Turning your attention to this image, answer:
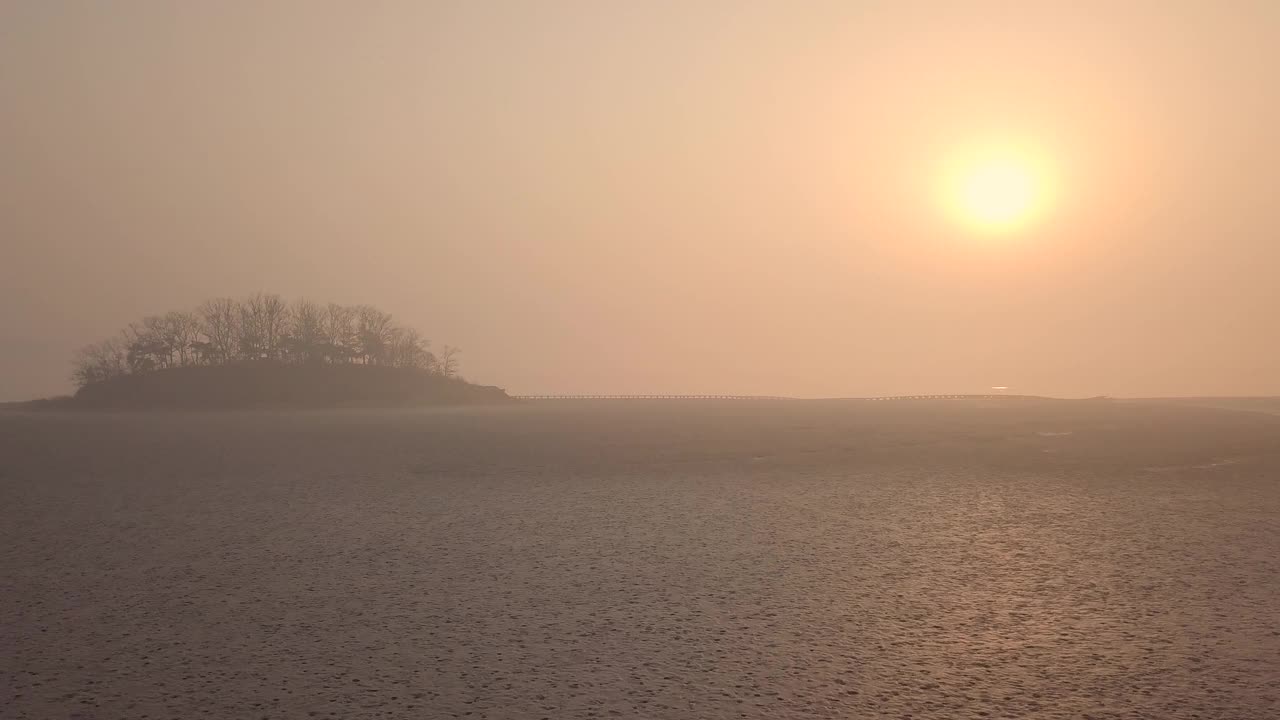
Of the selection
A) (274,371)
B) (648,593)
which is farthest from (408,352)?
(648,593)

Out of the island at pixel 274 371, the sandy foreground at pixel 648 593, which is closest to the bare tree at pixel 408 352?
the island at pixel 274 371

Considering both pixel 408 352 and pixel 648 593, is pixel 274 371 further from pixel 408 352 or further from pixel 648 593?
pixel 648 593

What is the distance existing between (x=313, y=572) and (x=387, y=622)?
293 cm

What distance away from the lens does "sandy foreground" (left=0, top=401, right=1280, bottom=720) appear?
7180 millimetres

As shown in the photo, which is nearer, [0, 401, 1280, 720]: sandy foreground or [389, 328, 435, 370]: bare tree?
[0, 401, 1280, 720]: sandy foreground

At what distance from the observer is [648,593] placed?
34.2 ft

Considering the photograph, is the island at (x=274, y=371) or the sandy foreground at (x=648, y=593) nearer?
the sandy foreground at (x=648, y=593)

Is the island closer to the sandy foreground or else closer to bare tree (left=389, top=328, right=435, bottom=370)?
bare tree (left=389, top=328, right=435, bottom=370)

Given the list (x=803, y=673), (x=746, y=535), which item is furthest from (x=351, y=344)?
(x=803, y=673)

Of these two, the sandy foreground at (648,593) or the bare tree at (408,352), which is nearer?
the sandy foreground at (648,593)

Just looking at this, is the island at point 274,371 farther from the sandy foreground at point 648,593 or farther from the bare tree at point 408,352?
the sandy foreground at point 648,593

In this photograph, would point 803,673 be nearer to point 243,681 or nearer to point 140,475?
point 243,681

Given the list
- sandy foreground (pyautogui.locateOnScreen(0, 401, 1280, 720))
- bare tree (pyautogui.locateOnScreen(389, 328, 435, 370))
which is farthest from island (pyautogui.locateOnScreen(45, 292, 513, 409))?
sandy foreground (pyautogui.locateOnScreen(0, 401, 1280, 720))

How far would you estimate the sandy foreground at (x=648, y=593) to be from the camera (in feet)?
23.6
